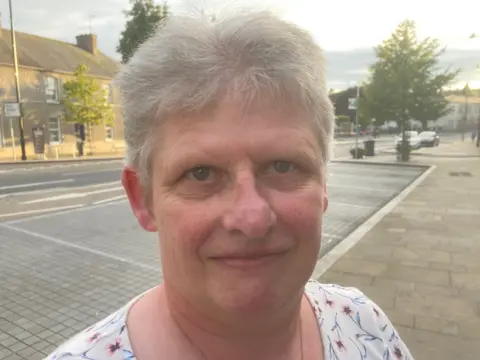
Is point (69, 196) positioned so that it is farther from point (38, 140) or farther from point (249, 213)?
point (38, 140)

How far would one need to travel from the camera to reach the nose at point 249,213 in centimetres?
94

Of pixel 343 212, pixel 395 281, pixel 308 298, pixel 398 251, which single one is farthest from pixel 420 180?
pixel 308 298

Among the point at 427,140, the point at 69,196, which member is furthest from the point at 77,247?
the point at 427,140

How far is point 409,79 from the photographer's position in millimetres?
21047

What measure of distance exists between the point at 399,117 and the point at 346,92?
5974 cm

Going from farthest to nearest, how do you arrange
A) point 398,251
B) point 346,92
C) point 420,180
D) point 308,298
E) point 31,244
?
point 346,92, point 420,180, point 31,244, point 398,251, point 308,298

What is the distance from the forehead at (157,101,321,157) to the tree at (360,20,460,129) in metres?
22.1

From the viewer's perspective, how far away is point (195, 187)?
999 mm

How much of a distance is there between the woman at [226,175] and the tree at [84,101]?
88.8 ft

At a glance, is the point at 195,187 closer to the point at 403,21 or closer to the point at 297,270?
the point at 297,270

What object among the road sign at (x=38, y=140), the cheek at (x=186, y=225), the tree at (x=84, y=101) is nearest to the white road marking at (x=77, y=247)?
the cheek at (x=186, y=225)

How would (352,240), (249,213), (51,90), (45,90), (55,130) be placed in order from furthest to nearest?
1. (55,130)
2. (51,90)
3. (45,90)
4. (352,240)
5. (249,213)

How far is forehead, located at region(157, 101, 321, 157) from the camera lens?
3.19ft

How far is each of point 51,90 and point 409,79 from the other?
23.0 meters
